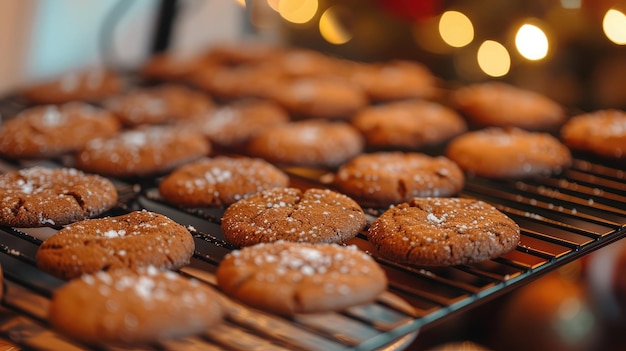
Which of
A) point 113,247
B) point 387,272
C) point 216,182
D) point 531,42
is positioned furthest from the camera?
point 531,42

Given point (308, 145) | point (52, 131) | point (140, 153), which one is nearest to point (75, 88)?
point (52, 131)

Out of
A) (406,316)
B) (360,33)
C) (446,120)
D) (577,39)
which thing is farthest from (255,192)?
(360,33)

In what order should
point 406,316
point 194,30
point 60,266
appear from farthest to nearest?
point 194,30
point 60,266
point 406,316

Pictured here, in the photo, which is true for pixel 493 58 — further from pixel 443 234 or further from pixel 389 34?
pixel 443 234

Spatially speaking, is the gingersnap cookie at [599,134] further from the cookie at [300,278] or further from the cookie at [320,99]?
the cookie at [300,278]

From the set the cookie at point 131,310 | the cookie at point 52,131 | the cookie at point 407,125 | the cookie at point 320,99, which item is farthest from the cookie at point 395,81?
the cookie at point 131,310

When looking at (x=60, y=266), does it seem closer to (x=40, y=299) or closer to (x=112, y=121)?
(x=40, y=299)

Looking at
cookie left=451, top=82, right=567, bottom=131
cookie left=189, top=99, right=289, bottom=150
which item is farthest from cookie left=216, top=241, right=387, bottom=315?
cookie left=451, top=82, right=567, bottom=131
